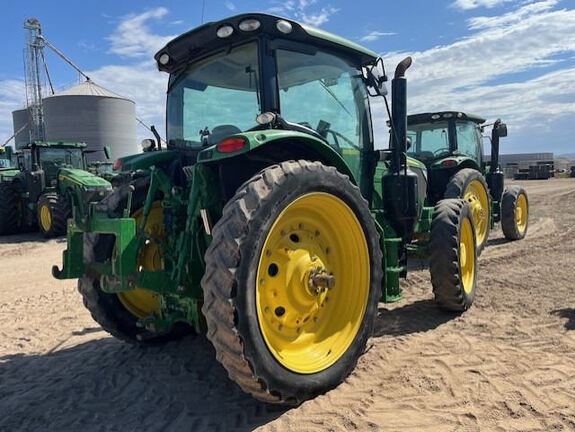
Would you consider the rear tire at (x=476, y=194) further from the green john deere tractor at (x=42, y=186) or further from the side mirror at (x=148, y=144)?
the green john deere tractor at (x=42, y=186)

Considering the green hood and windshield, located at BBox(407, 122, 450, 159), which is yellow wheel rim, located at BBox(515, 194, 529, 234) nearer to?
windshield, located at BBox(407, 122, 450, 159)

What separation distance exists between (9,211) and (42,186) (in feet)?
3.60

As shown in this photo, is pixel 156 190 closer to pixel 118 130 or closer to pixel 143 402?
pixel 143 402

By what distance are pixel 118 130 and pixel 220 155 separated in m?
35.8

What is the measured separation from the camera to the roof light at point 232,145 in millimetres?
2988

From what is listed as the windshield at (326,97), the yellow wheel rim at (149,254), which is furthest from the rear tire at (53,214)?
the windshield at (326,97)

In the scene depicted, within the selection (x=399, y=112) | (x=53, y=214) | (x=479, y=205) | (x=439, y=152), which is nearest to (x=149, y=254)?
(x=399, y=112)

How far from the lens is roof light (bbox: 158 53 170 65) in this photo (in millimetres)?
4176

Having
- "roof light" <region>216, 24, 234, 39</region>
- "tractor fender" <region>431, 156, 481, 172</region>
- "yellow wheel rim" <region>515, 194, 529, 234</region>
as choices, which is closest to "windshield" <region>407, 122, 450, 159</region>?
"tractor fender" <region>431, 156, 481, 172</region>

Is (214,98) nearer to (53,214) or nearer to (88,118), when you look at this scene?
(53,214)

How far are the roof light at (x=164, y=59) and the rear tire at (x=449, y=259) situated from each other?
2949 mm

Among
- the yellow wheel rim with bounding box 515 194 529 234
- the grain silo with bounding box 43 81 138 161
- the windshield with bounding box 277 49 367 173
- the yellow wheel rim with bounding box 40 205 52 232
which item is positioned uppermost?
the grain silo with bounding box 43 81 138 161

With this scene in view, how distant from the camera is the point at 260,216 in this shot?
2945mm

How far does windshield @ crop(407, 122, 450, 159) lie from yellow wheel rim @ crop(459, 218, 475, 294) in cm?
402
